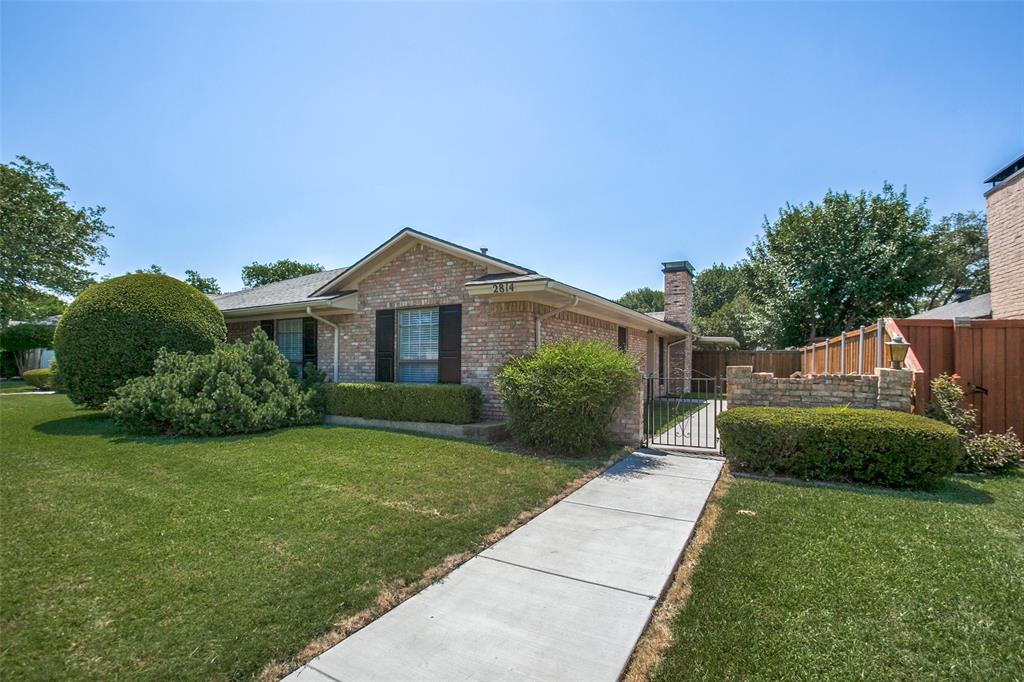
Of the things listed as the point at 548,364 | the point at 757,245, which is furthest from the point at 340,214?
the point at 757,245

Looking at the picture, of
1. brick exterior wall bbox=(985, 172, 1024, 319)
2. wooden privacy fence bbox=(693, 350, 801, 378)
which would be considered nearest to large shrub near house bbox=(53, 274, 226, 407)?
brick exterior wall bbox=(985, 172, 1024, 319)

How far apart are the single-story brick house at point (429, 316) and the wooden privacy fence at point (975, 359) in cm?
519

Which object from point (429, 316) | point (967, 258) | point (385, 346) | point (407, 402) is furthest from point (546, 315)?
point (967, 258)

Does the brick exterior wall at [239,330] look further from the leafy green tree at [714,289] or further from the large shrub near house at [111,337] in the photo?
the leafy green tree at [714,289]

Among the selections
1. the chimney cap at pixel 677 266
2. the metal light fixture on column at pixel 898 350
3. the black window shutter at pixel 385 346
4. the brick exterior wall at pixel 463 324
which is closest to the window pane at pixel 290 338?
the brick exterior wall at pixel 463 324

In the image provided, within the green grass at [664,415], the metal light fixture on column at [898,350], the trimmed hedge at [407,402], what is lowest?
the green grass at [664,415]

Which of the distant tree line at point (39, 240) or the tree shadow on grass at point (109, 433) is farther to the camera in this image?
the distant tree line at point (39, 240)

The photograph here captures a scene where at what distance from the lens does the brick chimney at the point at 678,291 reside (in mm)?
17406

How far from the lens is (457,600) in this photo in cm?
294

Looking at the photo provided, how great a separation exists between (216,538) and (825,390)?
7.92m

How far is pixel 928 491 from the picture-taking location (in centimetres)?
525

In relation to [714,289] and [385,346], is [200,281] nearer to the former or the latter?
[385,346]

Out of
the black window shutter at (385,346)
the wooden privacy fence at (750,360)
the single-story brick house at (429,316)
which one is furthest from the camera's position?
the wooden privacy fence at (750,360)

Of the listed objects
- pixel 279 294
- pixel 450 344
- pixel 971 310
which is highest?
pixel 279 294
